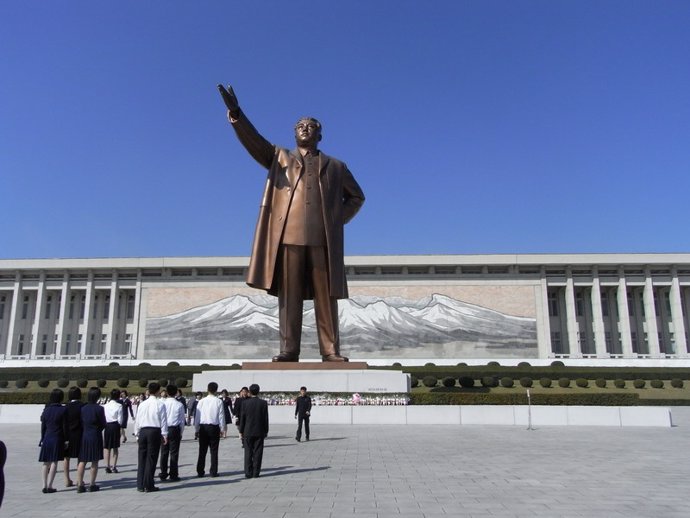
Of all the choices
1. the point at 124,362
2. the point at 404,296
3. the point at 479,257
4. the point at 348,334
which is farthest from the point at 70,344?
the point at 479,257

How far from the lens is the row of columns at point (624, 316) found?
39219mm

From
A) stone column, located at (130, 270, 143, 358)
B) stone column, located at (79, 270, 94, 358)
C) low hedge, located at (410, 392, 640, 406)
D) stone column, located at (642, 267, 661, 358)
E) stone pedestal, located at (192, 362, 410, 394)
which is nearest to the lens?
stone pedestal, located at (192, 362, 410, 394)

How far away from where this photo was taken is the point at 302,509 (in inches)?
175

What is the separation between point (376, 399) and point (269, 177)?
5.28 metres

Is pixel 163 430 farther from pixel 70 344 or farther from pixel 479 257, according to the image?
pixel 70 344

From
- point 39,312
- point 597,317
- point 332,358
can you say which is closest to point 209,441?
point 332,358

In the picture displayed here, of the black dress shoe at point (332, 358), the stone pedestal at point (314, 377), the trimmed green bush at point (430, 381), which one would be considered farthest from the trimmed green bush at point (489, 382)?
the black dress shoe at point (332, 358)

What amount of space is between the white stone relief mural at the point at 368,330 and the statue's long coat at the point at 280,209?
25.9 m

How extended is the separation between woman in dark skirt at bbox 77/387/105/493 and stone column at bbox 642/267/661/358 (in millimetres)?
41074

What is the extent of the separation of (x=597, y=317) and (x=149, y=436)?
132 ft

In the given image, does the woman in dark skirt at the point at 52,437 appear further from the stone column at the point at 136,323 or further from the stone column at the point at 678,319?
the stone column at the point at 678,319

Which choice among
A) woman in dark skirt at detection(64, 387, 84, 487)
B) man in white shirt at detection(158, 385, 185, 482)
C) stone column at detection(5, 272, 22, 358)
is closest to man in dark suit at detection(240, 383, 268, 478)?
man in white shirt at detection(158, 385, 185, 482)

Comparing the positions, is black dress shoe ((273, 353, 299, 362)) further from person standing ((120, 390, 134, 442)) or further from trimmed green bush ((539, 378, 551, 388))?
trimmed green bush ((539, 378, 551, 388))

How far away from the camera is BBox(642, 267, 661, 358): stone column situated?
39.1 meters
